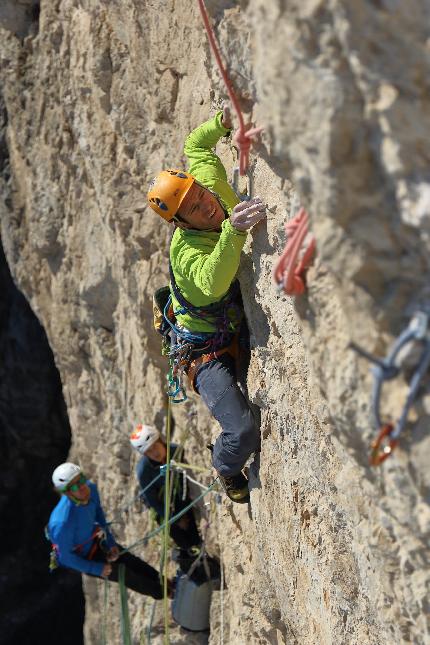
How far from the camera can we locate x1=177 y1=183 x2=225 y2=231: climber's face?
3613 mm

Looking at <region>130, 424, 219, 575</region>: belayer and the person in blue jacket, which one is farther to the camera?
the person in blue jacket

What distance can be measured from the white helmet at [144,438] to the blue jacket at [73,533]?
82cm

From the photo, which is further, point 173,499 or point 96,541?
point 96,541

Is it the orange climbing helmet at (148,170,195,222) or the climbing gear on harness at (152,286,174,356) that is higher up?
the orange climbing helmet at (148,170,195,222)

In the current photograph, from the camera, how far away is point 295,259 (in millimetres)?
2490

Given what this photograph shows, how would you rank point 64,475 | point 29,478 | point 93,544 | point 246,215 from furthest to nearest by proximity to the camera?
1. point 29,478
2. point 93,544
3. point 64,475
4. point 246,215

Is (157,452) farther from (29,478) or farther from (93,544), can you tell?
(29,478)

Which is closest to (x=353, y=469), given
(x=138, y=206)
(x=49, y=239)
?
(x=138, y=206)

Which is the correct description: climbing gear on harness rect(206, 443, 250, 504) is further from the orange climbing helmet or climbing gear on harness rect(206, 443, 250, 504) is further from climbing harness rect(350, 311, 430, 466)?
climbing harness rect(350, 311, 430, 466)

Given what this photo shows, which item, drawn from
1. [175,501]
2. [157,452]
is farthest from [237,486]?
[175,501]

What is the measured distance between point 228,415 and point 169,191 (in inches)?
47.4

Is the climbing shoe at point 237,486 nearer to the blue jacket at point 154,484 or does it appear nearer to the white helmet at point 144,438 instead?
the white helmet at point 144,438

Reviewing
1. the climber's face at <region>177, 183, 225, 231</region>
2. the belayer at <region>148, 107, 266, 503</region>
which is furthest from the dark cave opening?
the climber's face at <region>177, 183, 225, 231</region>

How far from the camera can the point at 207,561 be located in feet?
20.6
